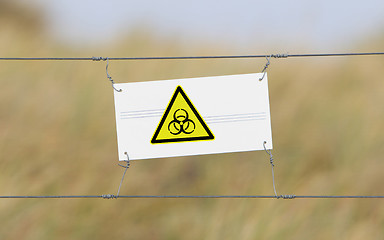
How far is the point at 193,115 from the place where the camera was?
4.69 ft

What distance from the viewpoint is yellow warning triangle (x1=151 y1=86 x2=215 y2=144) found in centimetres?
142

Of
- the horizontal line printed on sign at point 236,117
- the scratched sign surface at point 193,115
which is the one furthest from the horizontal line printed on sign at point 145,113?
the horizontal line printed on sign at point 236,117

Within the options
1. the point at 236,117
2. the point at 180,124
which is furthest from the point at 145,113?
the point at 236,117

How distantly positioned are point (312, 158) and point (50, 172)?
→ 132 cm

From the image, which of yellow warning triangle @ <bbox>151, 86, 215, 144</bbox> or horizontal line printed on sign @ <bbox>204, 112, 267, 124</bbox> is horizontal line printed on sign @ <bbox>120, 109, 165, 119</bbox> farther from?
horizontal line printed on sign @ <bbox>204, 112, 267, 124</bbox>

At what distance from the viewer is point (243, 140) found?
1.44m

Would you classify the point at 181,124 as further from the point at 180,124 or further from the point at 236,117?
the point at 236,117

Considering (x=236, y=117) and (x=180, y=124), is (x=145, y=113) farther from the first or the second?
(x=236, y=117)

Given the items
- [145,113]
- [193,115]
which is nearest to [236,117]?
[193,115]

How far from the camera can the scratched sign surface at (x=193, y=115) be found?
1429 millimetres

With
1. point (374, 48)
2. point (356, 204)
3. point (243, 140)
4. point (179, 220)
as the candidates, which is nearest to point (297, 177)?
point (356, 204)

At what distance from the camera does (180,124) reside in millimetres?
1430

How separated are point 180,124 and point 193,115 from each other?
0.14 ft

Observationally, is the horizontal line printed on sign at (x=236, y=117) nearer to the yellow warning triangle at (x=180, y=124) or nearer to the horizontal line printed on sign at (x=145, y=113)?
the yellow warning triangle at (x=180, y=124)
